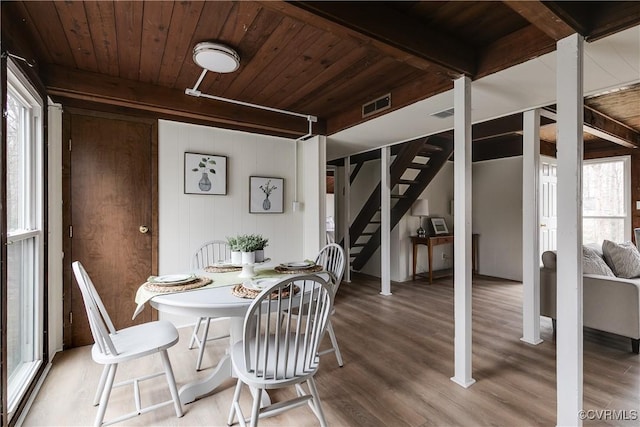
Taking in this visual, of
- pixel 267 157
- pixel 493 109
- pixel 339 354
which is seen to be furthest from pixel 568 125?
pixel 267 157

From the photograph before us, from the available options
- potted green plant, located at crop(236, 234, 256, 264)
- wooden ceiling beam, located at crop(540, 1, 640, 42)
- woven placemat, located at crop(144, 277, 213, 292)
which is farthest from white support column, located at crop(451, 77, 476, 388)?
woven placemat, located at crop(144, 277, 213, 292)

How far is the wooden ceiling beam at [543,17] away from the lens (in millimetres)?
1431

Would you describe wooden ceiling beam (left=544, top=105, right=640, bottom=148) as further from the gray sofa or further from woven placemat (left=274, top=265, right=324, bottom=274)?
woven placemat (left=274, top=265, right=324, bottom=274)

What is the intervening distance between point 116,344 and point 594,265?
12.6 ft

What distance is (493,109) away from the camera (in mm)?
2742

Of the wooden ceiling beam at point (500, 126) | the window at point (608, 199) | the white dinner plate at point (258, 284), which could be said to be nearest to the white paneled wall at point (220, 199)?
the white dinner plate at point (258, 284)

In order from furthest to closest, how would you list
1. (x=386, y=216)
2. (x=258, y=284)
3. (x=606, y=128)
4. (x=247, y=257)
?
1. (x=386, y=216)
2. (x=606, y=128)
3. (x=247, y=257)
4. (x=258, y=284)

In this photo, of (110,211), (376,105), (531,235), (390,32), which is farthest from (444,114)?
(110,211)

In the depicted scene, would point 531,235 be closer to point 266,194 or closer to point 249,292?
point 249,292

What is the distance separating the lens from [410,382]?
84.7 inches

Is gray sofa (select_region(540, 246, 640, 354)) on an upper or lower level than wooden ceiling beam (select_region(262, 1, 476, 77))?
lower

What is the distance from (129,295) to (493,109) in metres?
3.77

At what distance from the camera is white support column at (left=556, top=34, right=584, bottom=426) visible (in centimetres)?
160

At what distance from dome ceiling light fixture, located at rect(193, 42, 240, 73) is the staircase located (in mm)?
2718
